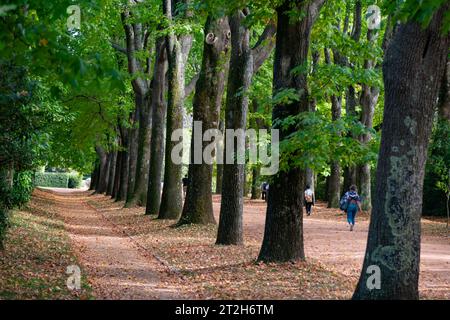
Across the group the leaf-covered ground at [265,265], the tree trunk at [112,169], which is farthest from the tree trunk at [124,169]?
the leaf-covered ground at [265,265]

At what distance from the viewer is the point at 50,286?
9906mm

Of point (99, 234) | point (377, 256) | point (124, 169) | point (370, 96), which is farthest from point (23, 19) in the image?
point (124, 169)

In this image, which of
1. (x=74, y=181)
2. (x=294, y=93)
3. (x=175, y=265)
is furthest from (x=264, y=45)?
(x=74, y=181)

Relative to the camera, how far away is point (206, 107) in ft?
66.0

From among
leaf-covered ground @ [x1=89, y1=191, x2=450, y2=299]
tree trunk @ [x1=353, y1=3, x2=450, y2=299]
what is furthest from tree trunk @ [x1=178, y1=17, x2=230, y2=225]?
tree trunk @ [x1=353, y1=3, x2=450, y2=299]

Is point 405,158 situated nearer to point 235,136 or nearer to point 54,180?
point 235,136

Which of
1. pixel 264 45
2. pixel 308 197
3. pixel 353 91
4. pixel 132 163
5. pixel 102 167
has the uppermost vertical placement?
pixel 353 91

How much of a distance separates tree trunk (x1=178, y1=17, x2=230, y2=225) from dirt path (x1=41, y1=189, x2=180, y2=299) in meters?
2.37

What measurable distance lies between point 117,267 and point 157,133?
13992 millimetres

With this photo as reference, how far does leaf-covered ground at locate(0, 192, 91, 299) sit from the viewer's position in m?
9.34

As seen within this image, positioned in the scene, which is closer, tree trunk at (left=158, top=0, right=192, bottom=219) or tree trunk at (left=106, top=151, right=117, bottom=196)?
tree trunk at (left=158, top=0, right=192, bottom=219)

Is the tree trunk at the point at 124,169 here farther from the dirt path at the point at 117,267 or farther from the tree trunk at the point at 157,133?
the dirt path at the point at 117,267

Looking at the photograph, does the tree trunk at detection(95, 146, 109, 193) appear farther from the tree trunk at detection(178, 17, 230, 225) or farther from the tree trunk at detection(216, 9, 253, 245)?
the tree trunk at detection(216, 9, 253, 245)

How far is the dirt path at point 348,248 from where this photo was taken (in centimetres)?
1299
